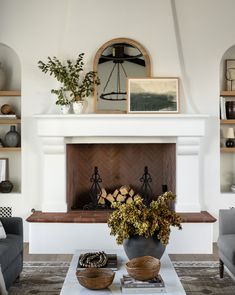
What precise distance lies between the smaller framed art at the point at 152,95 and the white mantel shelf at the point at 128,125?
0.14m

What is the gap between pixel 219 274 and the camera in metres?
4.30

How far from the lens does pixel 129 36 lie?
5516mm

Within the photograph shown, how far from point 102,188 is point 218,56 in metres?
2.00

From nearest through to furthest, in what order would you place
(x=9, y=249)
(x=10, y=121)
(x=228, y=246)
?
1. (x=9, y=249)
2. (x=228, y=246)
3. (x=10, y=121)

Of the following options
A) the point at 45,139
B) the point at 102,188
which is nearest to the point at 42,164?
the point at 45,139

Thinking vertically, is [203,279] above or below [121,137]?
below

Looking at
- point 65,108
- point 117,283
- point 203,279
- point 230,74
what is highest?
point 230,74

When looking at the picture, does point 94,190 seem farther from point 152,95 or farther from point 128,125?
point 152,95

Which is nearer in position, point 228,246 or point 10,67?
point 228,246

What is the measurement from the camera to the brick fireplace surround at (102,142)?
5.16 metres

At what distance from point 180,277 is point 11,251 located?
1.46 metres

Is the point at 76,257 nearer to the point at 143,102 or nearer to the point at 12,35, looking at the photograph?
the point at 143,102

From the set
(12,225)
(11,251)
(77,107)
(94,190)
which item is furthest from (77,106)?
(11,251)

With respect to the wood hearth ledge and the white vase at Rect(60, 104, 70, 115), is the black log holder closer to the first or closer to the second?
the wood hearth ledge
